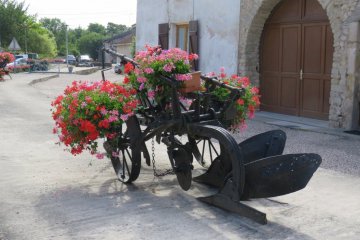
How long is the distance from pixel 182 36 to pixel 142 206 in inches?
404

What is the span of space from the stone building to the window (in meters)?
0.03

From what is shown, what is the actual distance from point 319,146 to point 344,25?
102 inches

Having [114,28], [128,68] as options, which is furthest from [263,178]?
[114,28]

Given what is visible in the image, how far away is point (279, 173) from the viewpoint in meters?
3.98

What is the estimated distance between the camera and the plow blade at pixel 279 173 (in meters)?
3.98

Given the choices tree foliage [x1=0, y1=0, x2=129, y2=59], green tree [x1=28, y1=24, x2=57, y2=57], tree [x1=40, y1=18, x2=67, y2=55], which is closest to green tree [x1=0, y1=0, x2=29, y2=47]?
tree foliage [x1=0, y1=0, x2=129, y2=59]

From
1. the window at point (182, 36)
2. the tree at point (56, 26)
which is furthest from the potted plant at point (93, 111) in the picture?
the tree at point (56, 26)

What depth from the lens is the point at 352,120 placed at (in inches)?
356

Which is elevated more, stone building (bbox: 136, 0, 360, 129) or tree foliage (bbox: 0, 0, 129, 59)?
tree foliage (bbox: 0, 0, 129, 59)

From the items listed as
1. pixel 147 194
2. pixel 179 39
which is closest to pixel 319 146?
pixel 147 194

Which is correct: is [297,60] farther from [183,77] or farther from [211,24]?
[183,77]

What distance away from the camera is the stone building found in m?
9.13

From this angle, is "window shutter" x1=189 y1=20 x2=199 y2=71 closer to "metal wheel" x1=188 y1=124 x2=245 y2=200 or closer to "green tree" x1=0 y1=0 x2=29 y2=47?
"metal wheel" x1=188 y1=124 x2=245 y2=200

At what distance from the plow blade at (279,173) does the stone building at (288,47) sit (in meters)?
5.45
